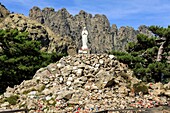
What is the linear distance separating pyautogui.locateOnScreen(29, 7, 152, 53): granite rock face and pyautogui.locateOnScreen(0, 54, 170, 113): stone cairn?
353 feet

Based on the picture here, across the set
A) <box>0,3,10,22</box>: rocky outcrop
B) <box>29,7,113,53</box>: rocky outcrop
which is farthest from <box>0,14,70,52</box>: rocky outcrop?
<box>29,7,113,53</box>: rocky outcrop

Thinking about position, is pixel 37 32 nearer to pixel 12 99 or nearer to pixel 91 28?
pixel 91 28

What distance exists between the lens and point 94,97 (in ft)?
53.0

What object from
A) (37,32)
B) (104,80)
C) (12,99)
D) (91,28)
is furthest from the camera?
(91,28)

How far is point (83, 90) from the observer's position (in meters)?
16.7

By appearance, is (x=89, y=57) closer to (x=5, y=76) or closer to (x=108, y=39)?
(x=5, y=76)

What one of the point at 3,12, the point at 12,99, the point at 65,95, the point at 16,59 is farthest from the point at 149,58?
the point at 3,12

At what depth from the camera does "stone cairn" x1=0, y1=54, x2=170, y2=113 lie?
15406 millimetres

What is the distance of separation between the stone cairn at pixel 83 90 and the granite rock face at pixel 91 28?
107728 millimetres

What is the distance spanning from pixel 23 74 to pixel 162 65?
1312cm

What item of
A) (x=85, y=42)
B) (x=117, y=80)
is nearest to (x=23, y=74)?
(x=85, y=42)

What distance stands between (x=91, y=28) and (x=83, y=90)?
395 feet

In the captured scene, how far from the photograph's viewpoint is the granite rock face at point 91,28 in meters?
130

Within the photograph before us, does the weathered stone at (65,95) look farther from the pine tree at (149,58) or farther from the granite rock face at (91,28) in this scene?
the granite rock face at (91,28)
